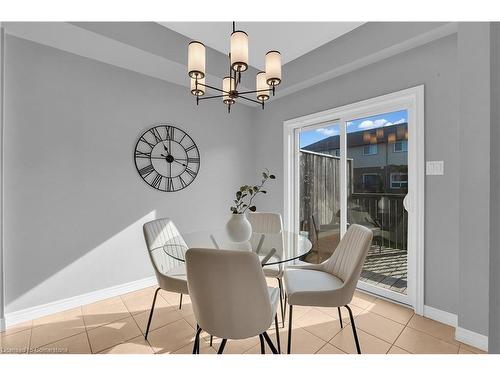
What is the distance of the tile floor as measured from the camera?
1.72 metres

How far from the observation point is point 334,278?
6.04ft

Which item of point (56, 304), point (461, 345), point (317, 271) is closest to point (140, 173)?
point (56, 304)

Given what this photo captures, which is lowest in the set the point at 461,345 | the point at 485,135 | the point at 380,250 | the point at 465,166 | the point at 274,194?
the point at 461,345

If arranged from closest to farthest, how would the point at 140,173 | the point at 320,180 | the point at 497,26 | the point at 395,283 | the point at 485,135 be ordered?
the point at 497,26
the point at 485,135
the point at 395,283
the point at 140,173
the point at 320,180

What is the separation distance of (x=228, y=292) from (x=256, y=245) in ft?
2.65

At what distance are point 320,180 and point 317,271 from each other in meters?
1.50

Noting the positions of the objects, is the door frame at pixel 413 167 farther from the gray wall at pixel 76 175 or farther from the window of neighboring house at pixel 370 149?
the gray wall at pixel 76 175

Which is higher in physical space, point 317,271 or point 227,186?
point 227,186

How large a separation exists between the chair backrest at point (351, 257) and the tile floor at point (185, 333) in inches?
19.4

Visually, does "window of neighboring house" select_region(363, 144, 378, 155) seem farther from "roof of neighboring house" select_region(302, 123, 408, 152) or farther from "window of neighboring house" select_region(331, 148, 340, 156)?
"window of neighboring house" select_region(331, 148, 340, 156)

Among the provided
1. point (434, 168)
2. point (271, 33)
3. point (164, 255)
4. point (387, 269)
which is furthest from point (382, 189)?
point (164, 255)

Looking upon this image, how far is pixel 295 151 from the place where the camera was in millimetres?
3404

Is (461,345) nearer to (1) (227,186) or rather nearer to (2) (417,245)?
(2) (417,245)

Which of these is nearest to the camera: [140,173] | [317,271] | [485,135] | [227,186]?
[485,135]
